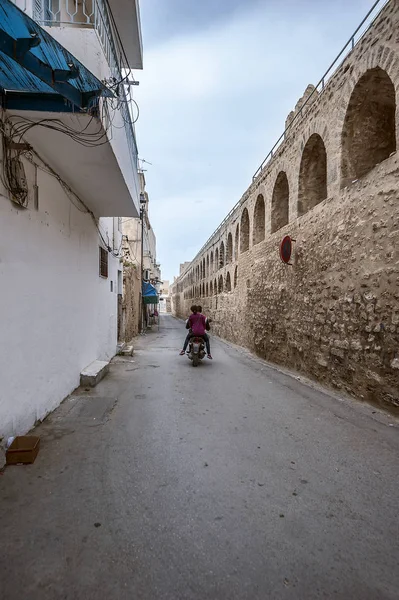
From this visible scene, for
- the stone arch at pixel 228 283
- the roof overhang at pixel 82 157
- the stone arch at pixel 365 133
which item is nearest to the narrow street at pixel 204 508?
the roof overhang at pixel 82 157

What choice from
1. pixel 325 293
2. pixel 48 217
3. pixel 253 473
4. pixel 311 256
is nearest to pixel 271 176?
pixel 311 256

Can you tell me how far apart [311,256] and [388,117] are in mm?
2859

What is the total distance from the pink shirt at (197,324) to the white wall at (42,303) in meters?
3.11

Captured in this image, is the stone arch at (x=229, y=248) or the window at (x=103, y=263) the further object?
the stone arch at (x=229, y=248)

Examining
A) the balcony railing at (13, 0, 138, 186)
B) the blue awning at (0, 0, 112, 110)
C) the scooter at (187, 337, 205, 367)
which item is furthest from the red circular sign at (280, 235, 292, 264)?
the blue awning at (0, 0, 112, 110)

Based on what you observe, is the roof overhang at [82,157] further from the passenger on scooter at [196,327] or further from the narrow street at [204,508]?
the passenger on scooter at [196,327]

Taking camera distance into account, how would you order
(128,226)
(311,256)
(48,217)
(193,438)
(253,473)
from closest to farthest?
(253,473) → (193,438) → (48,217) → (311,256) → (128,226)

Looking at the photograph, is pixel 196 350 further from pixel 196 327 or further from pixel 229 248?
pixel 229 248

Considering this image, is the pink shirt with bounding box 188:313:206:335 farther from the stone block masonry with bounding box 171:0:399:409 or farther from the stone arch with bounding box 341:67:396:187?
the stone arch with bounding box 341:67:396:187

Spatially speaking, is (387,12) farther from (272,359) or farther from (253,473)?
(272,359)

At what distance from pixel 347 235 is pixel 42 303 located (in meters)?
5.04

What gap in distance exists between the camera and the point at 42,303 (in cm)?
441

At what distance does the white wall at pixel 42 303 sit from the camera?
11.6 ft

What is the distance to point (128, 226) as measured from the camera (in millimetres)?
21188
